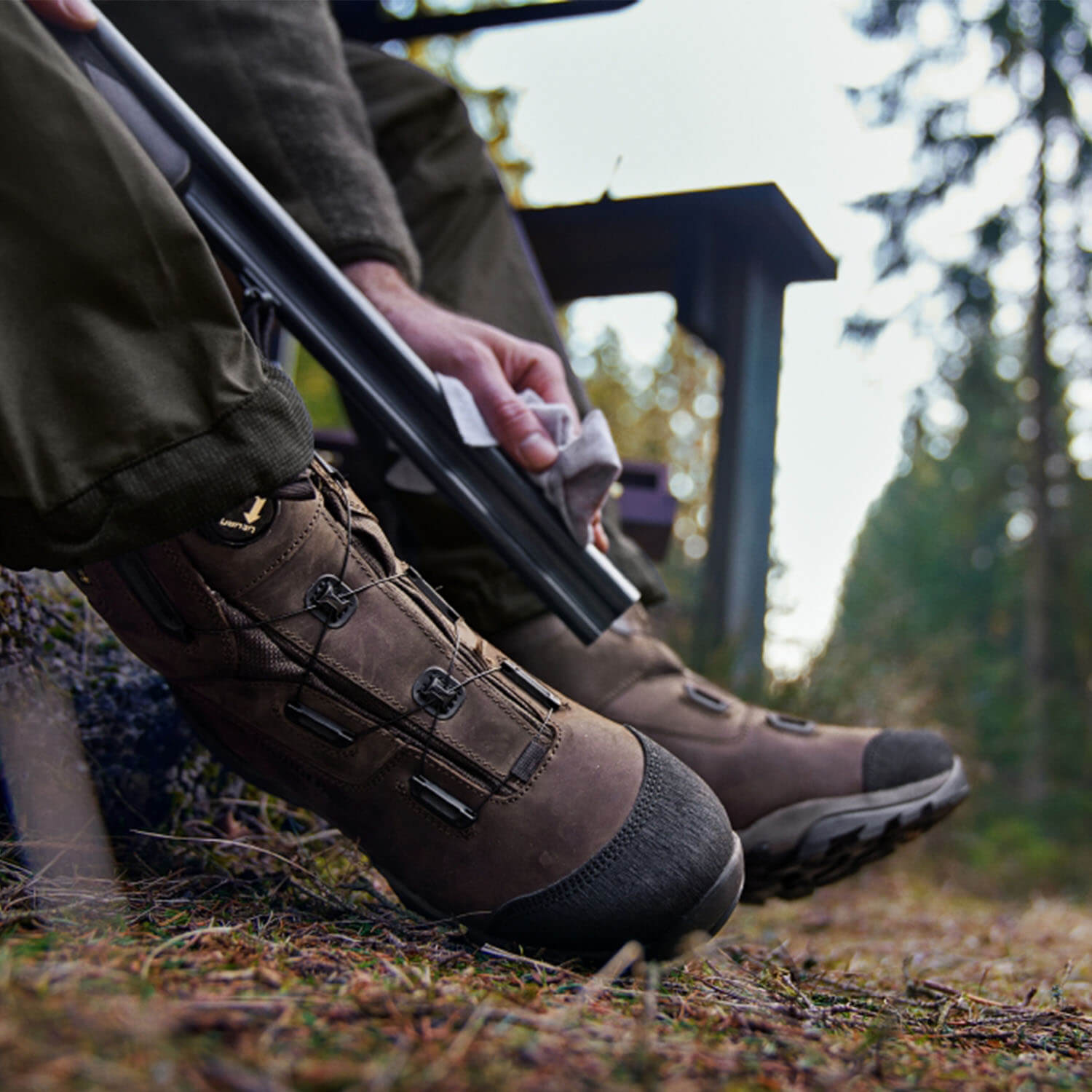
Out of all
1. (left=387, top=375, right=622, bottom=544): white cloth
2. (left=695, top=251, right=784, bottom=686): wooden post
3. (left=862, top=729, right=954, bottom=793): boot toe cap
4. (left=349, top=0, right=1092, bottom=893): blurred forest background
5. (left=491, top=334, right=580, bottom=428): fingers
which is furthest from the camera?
(left=349, top=0, right=1092, bottom=893): blurred forest background

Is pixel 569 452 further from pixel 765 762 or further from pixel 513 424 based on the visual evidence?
pixel 765 762

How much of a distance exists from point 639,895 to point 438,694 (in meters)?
0.28

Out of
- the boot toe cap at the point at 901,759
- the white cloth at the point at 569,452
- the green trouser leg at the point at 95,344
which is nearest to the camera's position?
the green trouser leg at the point at 95,344

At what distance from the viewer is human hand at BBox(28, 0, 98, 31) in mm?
1046

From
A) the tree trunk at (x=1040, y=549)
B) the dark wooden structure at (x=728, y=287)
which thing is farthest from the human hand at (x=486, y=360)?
the tree trunk at (x=1040, y=549)

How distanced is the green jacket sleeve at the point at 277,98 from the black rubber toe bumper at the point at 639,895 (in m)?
0.90

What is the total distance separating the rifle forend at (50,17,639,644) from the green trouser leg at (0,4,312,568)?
1.33 ft

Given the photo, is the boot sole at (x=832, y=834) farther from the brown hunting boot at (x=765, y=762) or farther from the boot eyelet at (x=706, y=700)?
the boot eyelet at (x=706, y=700)

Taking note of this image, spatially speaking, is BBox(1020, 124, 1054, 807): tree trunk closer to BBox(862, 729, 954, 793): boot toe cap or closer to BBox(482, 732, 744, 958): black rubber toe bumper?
BBox(862, 729, 954, 793): boot toe cap

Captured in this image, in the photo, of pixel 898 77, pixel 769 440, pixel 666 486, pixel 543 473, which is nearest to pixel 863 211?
pixel 898 77

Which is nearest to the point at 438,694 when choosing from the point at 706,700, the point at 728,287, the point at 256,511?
the point at 256,511

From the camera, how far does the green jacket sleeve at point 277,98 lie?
1390 millimetres

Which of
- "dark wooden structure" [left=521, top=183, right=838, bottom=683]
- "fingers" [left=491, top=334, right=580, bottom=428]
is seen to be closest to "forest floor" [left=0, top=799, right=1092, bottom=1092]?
"fingers" [left=491, top=334, right=580, bottom=428]

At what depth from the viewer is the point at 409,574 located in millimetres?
1055
